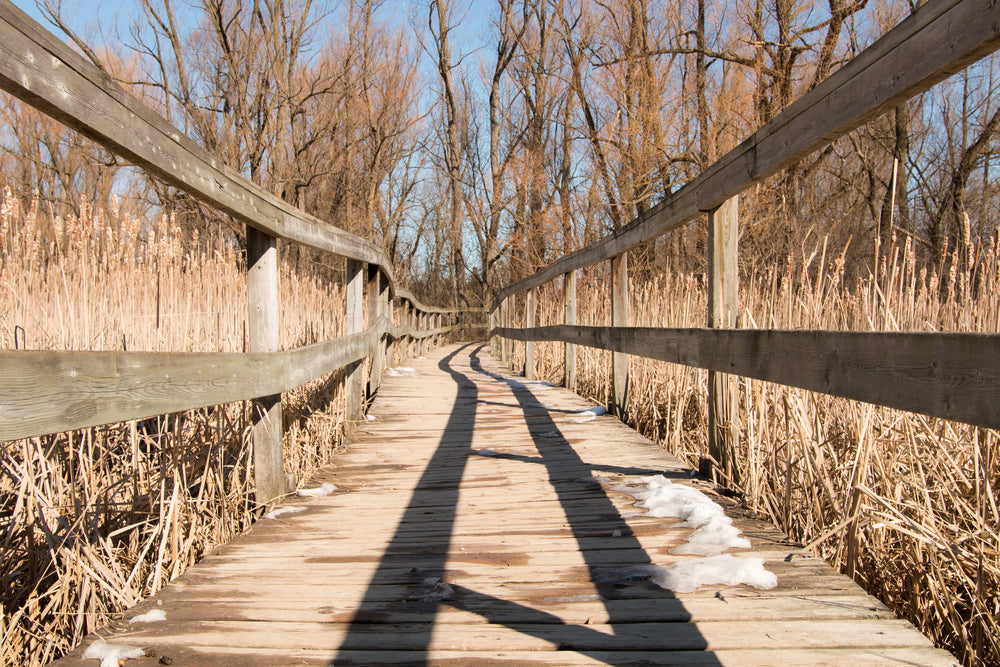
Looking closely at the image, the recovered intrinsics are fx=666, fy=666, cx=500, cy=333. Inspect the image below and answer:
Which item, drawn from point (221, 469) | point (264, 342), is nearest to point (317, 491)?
point (221, 469)

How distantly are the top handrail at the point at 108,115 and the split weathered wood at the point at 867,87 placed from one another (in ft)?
5.77

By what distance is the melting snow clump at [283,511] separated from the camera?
8.33 feet

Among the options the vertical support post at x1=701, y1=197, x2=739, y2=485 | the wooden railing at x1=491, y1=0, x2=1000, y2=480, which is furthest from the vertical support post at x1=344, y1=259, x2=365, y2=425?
the vertical support post at x1=701, y1=197, x2=739, y2=485

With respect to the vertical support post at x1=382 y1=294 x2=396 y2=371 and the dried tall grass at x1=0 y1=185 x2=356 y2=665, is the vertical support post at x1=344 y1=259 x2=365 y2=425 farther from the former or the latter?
the vertical support post at x1=382 y1=294 x2=396 y2=371

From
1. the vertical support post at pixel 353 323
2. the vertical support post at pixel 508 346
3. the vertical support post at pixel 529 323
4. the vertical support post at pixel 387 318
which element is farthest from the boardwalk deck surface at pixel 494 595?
the vertical support post at pixel 508 346

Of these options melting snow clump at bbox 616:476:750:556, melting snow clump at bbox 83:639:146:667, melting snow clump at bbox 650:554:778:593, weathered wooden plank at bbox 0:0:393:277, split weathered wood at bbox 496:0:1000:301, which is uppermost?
split weathered wood at bbox 496:0:1000:301

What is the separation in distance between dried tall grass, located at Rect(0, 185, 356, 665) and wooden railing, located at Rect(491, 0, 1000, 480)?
1841 millimetres

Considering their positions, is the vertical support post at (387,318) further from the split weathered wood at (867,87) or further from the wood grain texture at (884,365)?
the wood grain texture at (884,365)

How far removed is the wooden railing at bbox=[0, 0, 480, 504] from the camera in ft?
3.85

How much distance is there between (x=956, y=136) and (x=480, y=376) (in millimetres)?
13993

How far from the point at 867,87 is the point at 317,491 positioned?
249 cm

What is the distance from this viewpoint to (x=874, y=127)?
1378cm

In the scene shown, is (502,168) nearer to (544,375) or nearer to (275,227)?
(544,375)

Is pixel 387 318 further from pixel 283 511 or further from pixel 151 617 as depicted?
pixel 151 617
